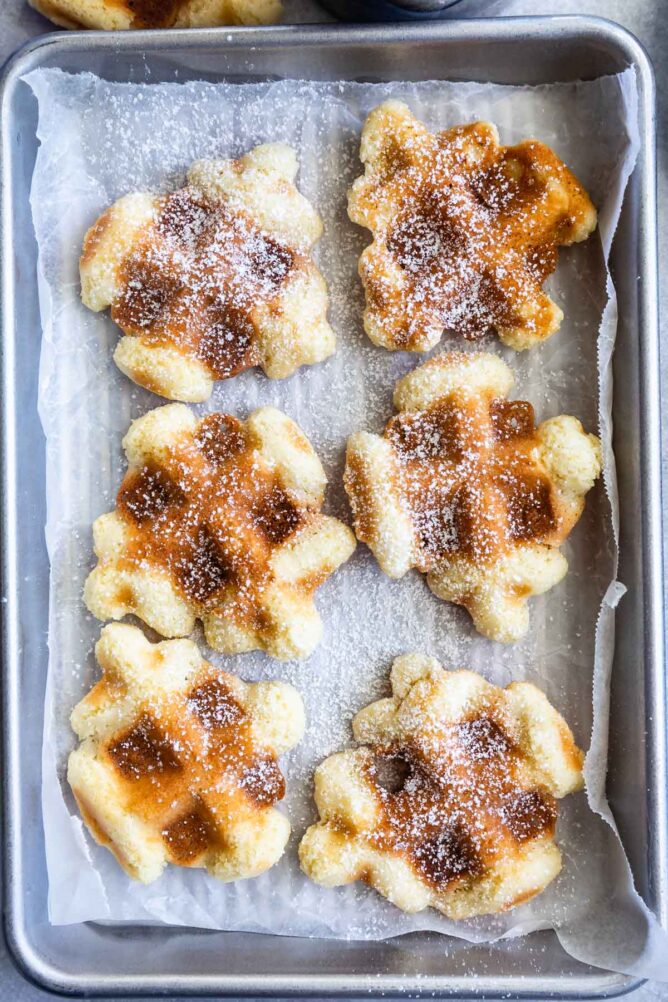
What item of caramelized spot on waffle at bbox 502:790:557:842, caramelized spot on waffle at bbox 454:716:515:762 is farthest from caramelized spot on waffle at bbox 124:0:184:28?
caramelized spot on waffle at bbox 502:790:557:842

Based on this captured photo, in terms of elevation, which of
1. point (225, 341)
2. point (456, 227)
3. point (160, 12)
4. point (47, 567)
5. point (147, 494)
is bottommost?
point (47, 567)

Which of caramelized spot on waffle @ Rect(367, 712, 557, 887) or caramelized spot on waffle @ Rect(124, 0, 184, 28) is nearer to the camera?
caramelized spot on waffle @ Rect(367, 712, 557, 887)

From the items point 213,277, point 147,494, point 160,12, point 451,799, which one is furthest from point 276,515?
point 160,12

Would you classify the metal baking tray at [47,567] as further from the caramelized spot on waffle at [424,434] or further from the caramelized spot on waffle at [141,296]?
the caramelized spot on waffle at [424,434]

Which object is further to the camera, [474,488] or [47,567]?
[47,567]

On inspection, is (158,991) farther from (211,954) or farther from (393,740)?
(393,740)

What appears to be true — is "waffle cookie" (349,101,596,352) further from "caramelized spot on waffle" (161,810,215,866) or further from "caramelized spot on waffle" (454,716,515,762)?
"caramelized spot on waffle" (161,810,215,866)

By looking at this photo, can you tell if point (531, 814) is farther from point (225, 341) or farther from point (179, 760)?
point (225, 341)

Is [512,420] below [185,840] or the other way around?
the other way around
